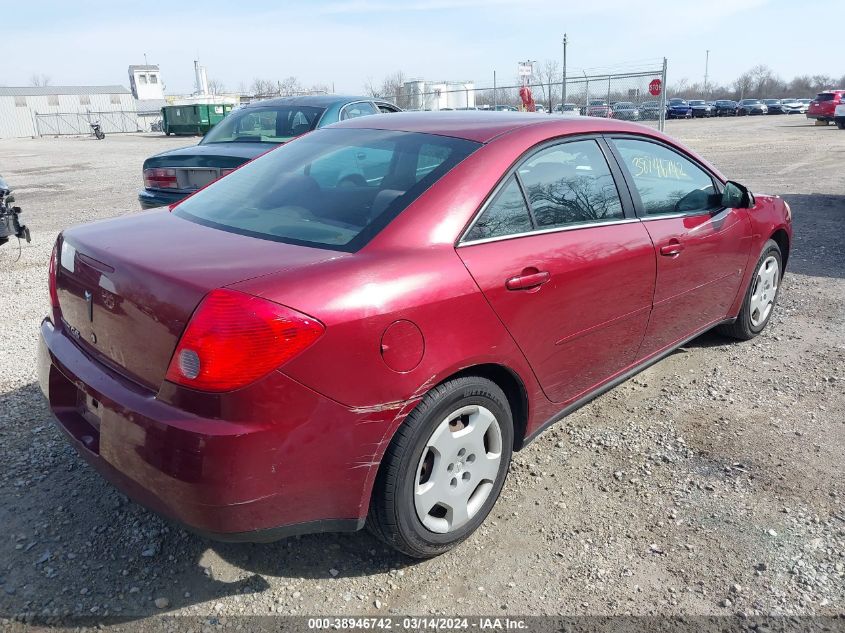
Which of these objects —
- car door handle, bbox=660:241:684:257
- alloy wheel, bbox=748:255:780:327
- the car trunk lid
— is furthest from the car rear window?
alloy wheel, bbox=748:255:780:327

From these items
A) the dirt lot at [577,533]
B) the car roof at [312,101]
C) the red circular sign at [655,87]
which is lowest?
the dirt lot at [577,533]

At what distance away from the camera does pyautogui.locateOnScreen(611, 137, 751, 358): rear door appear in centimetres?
341

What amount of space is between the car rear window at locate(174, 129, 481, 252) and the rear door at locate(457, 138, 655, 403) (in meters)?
0.32

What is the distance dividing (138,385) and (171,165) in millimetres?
5340

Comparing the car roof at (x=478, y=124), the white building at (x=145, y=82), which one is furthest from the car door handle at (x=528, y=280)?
the white building at (x=145, y=82)

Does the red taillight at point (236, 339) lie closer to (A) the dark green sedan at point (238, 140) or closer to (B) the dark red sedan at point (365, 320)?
(B) the dark red sedan at point (365, 320)

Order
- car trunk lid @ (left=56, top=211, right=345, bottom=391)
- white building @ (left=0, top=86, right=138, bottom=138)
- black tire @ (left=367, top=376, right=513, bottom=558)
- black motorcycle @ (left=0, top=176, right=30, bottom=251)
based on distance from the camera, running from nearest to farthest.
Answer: car trunk lid @ (left=56, top=211, right=345, bottom=391) < black tire @ (left=367, top=376, right=513, bottom=558) < black motorcycle @ (left=0, top=176, right=30, bottom=251) < white building @ (left=0, top=86, right=138, bottom=138)

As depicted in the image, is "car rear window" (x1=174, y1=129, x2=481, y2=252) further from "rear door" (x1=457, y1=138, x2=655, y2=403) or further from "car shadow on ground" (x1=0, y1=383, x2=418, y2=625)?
"car shadow on ground" (x1=0, y1=383, x2=418, y2=625)

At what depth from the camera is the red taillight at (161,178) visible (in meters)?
6.93

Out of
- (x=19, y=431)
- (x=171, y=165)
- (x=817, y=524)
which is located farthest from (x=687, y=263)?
(x=171, y=165)

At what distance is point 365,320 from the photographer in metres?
2.10

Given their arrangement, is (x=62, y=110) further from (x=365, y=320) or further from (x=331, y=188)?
(x=365, y=320)

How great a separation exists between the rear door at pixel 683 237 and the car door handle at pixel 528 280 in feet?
3.04

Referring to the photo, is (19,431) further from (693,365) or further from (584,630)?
(693,365)
